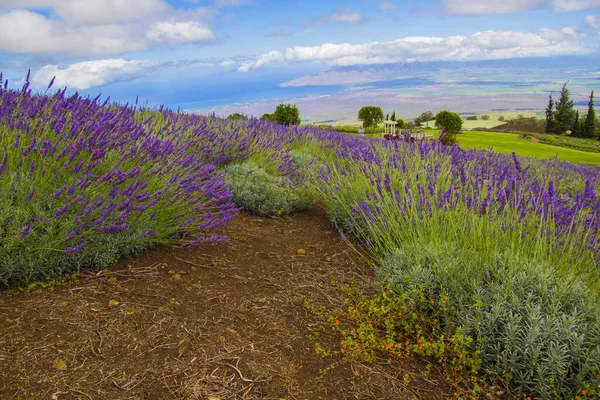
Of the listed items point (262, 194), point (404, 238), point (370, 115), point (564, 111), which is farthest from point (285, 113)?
point (564, 111)

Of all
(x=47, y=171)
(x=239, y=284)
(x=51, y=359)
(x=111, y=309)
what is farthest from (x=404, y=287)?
(x=47, y=171)

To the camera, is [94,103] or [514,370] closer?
[514,370]

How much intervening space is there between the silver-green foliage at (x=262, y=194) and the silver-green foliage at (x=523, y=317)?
213 cm

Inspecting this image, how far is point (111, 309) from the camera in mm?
2283

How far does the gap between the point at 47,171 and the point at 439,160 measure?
3.71 metres

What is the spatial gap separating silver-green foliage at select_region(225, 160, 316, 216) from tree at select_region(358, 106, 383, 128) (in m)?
19.9

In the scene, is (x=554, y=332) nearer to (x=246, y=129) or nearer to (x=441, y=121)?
(x=246, y=129)

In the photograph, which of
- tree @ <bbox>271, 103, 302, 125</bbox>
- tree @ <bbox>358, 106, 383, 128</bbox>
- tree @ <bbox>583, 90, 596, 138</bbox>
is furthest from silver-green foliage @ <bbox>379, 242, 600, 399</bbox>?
tree @ <bbox>583, 90, 596, 138</bbox>

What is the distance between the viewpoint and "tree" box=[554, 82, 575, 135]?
41.1 metres

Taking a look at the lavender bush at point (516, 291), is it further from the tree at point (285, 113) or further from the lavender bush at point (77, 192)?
the tree at point (285, 113)

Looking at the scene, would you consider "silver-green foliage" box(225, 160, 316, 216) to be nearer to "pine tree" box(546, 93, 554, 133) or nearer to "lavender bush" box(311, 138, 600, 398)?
"lavender bush" box(311, 138, 600, 398)

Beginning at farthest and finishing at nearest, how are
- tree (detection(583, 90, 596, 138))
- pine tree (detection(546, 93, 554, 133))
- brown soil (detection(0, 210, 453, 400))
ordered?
pine tree (detection(546, 93, 554, 133)) → tree (detection(583, 90, 596, 138)) → brown soil (detection(0, 210, 453, 400))

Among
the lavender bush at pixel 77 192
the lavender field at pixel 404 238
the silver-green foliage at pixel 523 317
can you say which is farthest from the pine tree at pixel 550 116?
the lavender bush at pixel 77 192

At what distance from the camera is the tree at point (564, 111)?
1619 inches
